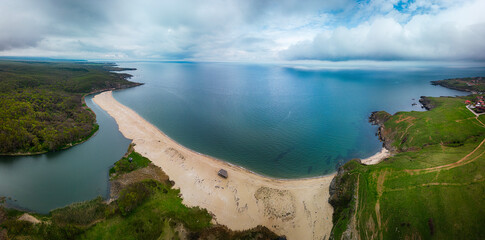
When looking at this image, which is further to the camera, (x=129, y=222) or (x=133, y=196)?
(x=133, y=196)

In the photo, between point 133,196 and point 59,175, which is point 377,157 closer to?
point 133,196

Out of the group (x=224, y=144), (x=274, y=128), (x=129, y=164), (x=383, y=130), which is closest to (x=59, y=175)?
(x=129, y=164)

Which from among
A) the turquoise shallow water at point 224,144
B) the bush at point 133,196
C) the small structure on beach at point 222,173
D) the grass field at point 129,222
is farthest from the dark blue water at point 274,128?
the bush at point 133,196

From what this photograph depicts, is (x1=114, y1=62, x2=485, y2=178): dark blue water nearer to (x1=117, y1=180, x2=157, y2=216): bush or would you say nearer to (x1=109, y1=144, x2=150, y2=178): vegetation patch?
(x1=109, y1=144, x2=150, y2=178): vegetation patch

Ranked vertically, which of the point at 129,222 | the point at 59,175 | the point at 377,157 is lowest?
the point at 59,175

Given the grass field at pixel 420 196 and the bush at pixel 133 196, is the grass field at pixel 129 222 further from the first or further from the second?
the grass field at pixel 420 196

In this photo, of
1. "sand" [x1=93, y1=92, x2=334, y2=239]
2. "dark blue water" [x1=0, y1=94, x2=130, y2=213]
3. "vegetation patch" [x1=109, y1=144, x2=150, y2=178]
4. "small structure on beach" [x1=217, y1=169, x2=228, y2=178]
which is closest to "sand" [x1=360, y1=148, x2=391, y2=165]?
"sand" [x1=93, y1=92, x2=334, y2=239]
